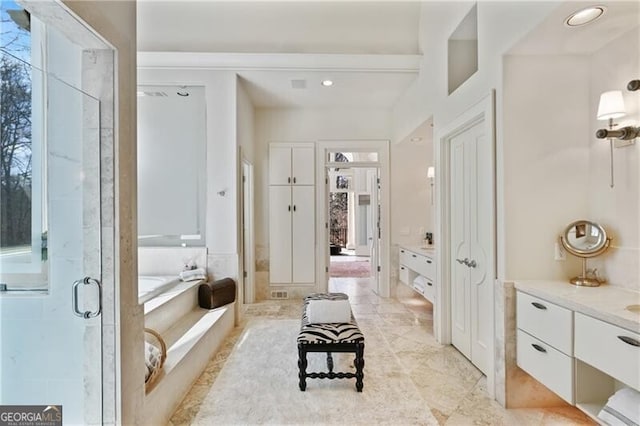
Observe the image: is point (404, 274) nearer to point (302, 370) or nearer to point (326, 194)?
point (326, 194)

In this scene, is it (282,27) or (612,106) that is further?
(282,27)

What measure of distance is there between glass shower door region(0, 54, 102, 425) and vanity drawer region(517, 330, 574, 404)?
2346 mm

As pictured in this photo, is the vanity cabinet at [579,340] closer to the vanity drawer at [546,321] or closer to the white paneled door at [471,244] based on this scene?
the vanity drawer at [546,321]

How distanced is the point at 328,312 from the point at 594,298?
1665 millimetres

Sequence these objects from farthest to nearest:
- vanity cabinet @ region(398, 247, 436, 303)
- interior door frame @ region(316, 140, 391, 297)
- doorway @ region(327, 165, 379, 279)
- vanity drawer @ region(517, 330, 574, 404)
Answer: doorway @ region(327, 165, 379, 279)
interior door frame @ region(316, 140, 391, 297)
vanity cabinet @ region(398, 247, 436, 303)
vanity drawer @ region(517, 330, 574, 404)

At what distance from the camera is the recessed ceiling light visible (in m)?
1.65

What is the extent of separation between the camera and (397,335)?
11.4ft

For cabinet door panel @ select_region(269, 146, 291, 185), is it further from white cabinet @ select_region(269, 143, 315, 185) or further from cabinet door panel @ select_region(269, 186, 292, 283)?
cabinet door panel @ select_region(269, 186, 292, 283)

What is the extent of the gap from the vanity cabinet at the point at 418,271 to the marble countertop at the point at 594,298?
5.01 ft

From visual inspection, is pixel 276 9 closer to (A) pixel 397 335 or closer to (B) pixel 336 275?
(A) pixel 397 335

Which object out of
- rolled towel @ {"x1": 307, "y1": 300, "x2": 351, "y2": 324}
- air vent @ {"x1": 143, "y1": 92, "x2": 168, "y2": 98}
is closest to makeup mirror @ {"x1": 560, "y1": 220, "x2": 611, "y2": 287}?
rolled towel @ {"x1": 307, "y1": 300, "x2": 351, "y2": 324}

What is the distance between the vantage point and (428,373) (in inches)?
105

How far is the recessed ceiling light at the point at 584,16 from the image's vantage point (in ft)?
5.40

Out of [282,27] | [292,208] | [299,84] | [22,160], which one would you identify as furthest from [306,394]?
[282,27]
